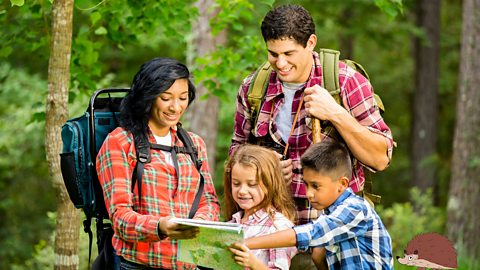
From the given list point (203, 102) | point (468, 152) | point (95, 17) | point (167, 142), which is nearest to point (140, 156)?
point (167, 142)

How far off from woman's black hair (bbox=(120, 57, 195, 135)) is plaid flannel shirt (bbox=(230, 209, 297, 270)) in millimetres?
683

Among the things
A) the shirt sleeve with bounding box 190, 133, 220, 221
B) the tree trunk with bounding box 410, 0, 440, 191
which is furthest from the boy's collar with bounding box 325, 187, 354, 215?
the tree trunk with bounding box 410, 0, 440, 191

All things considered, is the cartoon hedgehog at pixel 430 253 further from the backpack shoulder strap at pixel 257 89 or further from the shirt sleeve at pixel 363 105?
the backpack shoulder strap at pixel 257 89

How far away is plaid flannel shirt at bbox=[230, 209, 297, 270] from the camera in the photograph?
3836 mm

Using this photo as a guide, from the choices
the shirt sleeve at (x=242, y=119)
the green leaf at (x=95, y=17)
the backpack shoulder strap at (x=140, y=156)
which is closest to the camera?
the backpack shoulder strap at (x=140, y=156)

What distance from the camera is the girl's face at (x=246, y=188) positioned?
395 centimetres

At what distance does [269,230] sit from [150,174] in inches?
25.1

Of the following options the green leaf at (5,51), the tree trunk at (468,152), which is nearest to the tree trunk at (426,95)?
the tree trunk at (468,152)

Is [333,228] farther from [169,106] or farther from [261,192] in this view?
[169,106]

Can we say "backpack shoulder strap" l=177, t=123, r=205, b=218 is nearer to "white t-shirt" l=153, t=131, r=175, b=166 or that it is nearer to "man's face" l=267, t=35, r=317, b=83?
"white t-shirt" l=153, t=131, r=175, b=166

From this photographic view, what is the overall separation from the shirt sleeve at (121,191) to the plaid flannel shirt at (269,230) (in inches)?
20.5

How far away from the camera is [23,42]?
239 inches

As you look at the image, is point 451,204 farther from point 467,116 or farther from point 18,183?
point 18,183

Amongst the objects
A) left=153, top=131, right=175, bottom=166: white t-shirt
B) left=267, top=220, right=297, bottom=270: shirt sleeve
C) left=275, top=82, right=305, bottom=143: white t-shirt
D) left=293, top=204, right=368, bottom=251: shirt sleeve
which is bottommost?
left=267, top=220, right=297, bottom=270: shirt sleeve
